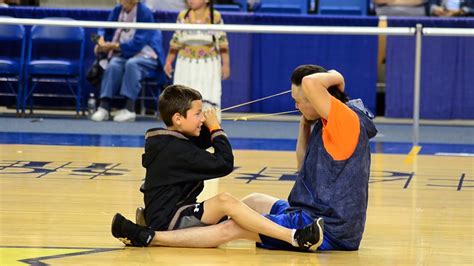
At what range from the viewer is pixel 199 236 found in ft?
19.6

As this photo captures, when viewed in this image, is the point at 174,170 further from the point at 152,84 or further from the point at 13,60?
the point at 13,60

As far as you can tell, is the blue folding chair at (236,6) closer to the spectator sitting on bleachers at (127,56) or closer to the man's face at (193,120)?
the spectator sitting on bleachers at (127,56)

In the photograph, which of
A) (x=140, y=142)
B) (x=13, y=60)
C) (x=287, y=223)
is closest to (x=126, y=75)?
(x=13, y=60)

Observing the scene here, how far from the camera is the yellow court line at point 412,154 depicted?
32.8 ft

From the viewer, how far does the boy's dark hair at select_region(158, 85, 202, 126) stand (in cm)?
604

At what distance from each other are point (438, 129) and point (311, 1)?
8.57 feet

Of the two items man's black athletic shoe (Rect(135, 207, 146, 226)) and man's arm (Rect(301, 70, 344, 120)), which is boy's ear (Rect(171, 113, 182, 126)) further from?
man's arm (Rect(301, 70, 344, 120))

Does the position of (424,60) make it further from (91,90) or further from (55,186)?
(55,186)

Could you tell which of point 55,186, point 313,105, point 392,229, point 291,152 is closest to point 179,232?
point 313,105

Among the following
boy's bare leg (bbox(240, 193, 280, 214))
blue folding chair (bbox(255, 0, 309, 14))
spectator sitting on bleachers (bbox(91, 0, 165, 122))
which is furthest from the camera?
blue folding chair (bbox(255, 0, 309, 14))

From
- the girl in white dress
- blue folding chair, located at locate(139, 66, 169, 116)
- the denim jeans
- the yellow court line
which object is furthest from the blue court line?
blue folding chair, located at locate(139, 66, 169, 116)

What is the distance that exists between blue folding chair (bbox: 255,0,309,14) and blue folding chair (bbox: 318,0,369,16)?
0.23 m

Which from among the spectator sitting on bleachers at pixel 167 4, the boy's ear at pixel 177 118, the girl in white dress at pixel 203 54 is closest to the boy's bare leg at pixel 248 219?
the boy's ear at pixel 177 118

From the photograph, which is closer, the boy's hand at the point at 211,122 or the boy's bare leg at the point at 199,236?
the boy's bare leg at the point at 199,236
